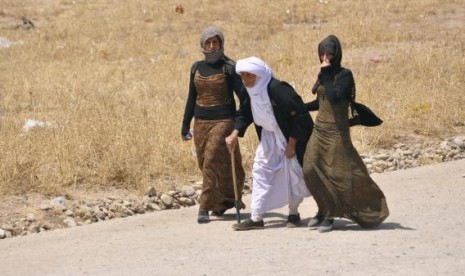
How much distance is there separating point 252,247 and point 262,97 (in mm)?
1232

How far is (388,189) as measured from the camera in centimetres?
852

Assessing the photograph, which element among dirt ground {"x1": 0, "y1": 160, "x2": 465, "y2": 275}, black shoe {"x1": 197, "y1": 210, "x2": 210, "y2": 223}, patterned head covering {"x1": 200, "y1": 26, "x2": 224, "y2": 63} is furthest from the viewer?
black shoe {"x1": 197, "y1": 210, "x2": 210, "y2": 223}

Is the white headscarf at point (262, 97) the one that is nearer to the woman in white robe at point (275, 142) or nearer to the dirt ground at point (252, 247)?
the woman in white robe at point (275, 142)

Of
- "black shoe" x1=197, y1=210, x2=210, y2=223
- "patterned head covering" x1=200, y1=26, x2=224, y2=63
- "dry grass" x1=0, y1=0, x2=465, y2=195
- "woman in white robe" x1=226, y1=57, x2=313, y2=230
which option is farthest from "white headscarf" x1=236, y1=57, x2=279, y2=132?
"dry grass" x1=0, y1=0, x2=465, y2=195

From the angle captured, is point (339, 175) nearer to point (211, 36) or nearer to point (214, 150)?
point (214, 150)

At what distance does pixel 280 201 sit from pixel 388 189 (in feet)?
5.63

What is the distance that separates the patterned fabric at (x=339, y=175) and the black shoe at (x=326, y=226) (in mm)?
38

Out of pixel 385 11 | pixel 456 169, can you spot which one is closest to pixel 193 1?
pixel 385 11

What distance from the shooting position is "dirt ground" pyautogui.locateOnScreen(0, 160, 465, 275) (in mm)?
5918

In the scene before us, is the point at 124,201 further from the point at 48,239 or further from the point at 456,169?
the point at 456,169

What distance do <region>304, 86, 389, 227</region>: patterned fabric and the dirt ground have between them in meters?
0.16

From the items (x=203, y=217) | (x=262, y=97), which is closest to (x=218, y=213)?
(x=203, y=217)

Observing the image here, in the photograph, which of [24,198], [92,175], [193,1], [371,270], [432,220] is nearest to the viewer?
[371,270]

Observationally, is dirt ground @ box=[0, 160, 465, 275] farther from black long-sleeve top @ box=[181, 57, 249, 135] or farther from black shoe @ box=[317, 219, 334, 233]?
black long-sleeve top @ box=[181, 57, 249, 135]
